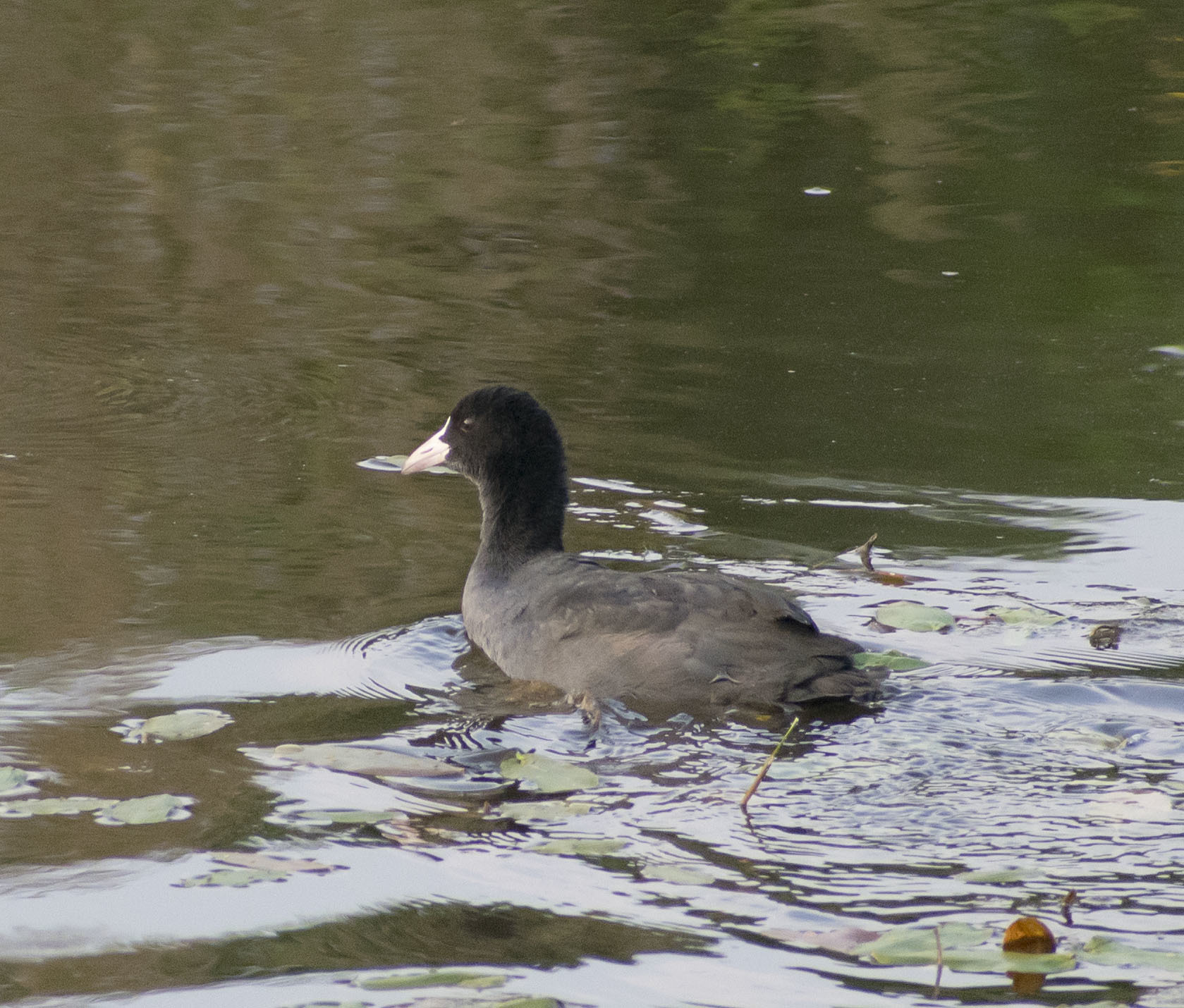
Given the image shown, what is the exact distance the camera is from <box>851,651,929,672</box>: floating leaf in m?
5.18

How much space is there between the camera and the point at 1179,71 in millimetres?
14070

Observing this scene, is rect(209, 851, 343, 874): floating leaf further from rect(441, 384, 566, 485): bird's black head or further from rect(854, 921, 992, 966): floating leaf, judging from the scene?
rect(441, 384, 566, 485): bird's black head

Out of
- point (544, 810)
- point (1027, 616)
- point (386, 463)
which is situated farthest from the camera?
point (386, 463)

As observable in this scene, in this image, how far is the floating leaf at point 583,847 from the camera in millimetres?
4039

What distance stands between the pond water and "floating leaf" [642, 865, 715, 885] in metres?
0.03

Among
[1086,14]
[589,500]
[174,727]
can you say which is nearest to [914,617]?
[589,500]

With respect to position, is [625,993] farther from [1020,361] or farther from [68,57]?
[68,57]

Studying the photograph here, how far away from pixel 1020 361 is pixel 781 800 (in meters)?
4.61

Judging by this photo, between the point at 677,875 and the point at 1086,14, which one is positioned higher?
the point at 1086,14

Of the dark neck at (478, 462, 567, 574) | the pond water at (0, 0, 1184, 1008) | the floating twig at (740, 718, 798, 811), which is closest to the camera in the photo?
the pond water at (0, 0, 1184, 1008)

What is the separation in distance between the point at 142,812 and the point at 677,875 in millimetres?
1365

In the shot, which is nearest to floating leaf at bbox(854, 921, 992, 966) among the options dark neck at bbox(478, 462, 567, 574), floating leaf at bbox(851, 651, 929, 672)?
floating leaf at bbox(851, 651, 929, 672)

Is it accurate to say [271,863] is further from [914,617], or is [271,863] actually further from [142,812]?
[914,617]

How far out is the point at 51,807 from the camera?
4.32 m
